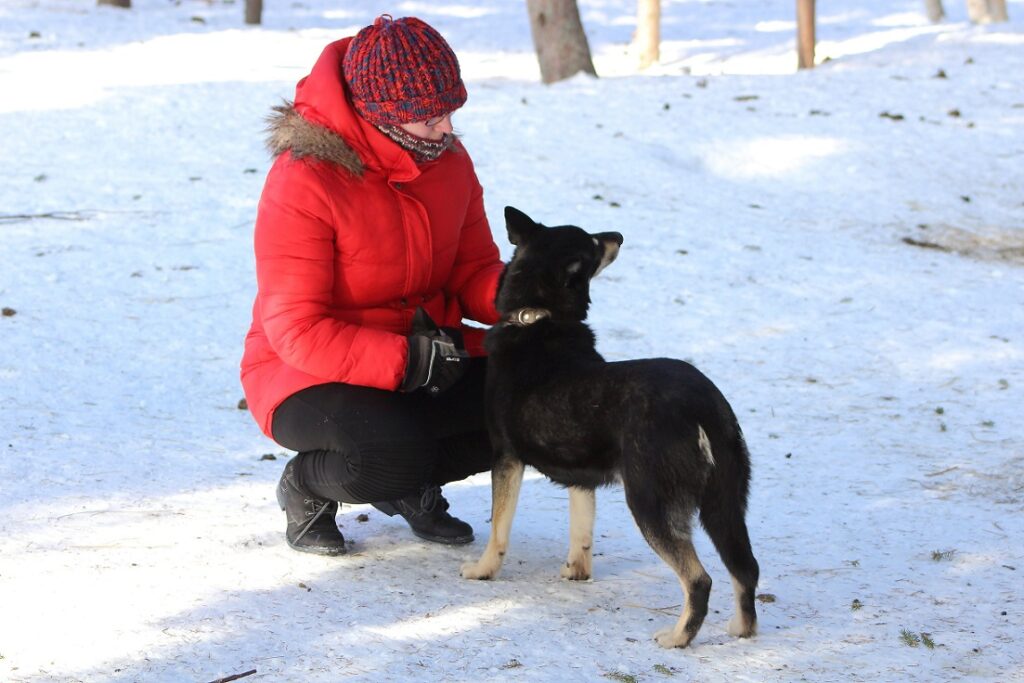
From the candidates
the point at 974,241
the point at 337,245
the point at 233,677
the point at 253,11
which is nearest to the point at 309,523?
the point at 337,245

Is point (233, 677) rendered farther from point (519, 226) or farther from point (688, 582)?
point (519, 226)

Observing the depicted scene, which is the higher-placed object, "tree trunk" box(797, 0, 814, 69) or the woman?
"tree trunk" box(797, 0, 814, 69)

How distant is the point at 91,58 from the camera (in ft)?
47.3

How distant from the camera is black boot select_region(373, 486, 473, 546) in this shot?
473cm

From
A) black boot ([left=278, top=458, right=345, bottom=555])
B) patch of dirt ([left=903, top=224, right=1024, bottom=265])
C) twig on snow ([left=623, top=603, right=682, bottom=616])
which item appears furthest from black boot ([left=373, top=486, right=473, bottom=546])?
patch of dirt ([left=903, top=224, right=1024, bottom=265])

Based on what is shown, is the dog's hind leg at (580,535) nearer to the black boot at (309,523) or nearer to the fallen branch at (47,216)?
the black boot at (309,523)

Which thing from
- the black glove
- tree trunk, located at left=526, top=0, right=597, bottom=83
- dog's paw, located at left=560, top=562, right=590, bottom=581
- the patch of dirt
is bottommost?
dog's paw, located at left=560, top=562, right=590, bottom=581

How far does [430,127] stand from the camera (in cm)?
432

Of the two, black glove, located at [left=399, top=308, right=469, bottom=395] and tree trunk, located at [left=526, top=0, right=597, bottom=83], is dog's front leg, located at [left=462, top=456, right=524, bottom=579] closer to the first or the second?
black glove, located at [left=399, top=308, right=469, bottom=395]

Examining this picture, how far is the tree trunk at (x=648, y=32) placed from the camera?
67.7 feet

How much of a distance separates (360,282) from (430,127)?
0.61m

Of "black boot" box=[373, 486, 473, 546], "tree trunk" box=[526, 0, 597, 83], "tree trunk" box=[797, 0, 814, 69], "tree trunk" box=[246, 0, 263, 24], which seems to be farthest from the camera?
"tree trunk" box=[246, 0, 263, 24]

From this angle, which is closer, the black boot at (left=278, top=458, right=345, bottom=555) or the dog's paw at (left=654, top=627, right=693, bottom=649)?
the dog's paw at (left=654, top=627, right=693, bottom=649)

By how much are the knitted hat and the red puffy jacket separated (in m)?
0.10
